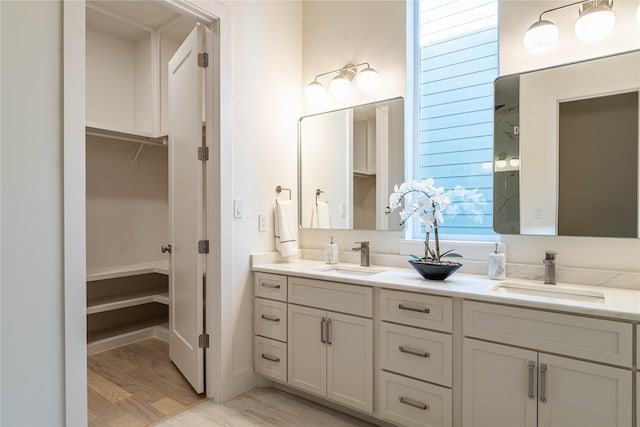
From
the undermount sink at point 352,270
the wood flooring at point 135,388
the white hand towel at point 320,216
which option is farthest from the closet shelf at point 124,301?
the undermount sink at point 352,270

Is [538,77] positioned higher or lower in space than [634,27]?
Result: lower

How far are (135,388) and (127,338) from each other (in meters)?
1.00

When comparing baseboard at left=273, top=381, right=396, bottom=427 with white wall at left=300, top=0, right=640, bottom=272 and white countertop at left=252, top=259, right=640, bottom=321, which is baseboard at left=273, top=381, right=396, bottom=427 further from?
white wall at left=300, top=0, right=640, bottom=272

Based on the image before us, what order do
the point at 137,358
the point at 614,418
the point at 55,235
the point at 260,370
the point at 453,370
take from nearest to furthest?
1. the point at 614,418
2. the point at 55,235
3. the point at 453,370
4. the point at 260,370
5. the point at 137,358

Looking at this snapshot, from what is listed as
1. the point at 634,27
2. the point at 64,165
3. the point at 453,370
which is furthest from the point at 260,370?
the point at 634,27

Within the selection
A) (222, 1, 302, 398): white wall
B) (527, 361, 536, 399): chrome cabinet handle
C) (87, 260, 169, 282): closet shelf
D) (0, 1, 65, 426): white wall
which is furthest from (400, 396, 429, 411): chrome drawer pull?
(87, 260, 169, 282): closet shelf

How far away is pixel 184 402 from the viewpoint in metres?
2.25

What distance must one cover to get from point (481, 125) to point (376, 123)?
2.23 ft

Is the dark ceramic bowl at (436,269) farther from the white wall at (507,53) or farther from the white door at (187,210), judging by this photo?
the white door at (187,210)

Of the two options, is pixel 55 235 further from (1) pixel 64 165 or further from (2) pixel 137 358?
(2) pixel 137 358

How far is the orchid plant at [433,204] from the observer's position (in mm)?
1997

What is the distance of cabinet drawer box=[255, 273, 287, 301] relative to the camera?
7.43ft

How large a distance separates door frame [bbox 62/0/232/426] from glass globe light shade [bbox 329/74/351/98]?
0.77m

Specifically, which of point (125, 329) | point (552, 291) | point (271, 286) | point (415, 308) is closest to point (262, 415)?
point (271, 286)
